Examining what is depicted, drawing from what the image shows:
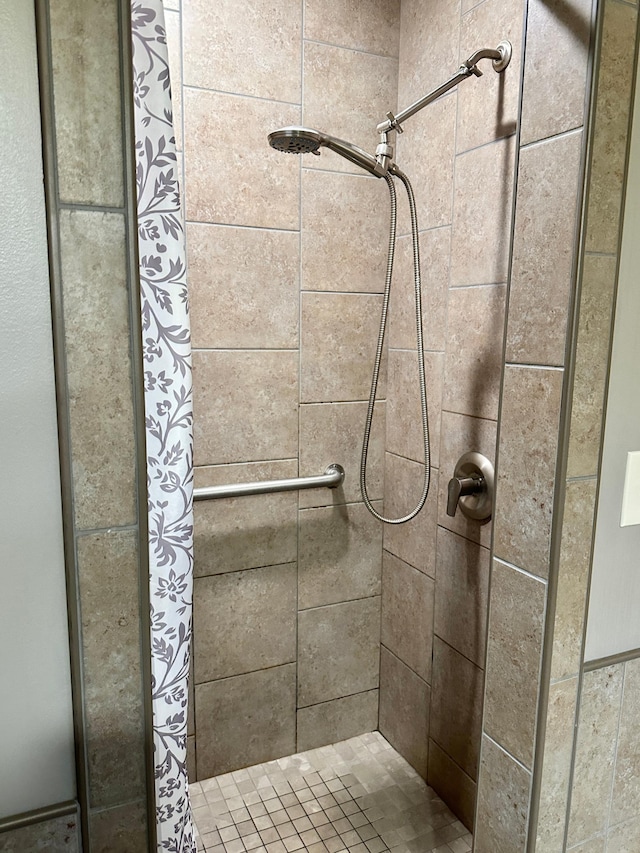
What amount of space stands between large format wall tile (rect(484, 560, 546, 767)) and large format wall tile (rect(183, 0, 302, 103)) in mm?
1295

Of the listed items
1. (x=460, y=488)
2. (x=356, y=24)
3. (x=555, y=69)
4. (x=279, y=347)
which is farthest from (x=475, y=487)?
(x=356, y=24)

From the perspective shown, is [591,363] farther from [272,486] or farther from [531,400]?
[272,486]

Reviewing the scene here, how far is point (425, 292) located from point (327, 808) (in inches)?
56.6

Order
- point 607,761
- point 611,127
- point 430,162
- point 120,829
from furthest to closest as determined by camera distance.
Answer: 1. point 430,162
2. point 607,761
3. point 611,127
4. point 120,829

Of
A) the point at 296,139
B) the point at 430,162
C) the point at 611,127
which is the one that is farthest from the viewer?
the point at 430,162

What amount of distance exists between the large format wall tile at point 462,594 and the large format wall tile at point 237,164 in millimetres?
974

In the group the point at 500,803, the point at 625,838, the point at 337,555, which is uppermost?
the point at 337,555

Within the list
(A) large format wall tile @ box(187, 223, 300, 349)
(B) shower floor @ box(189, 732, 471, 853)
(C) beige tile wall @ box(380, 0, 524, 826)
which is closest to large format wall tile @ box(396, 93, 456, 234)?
(C) beige tile wall @ box(380, 0, 524, 826)

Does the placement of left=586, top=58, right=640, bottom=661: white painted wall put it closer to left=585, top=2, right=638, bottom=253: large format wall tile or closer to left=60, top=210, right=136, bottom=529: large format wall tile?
left=585, top=2, right=638, bottom=253: large format wall tile

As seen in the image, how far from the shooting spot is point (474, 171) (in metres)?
1.47

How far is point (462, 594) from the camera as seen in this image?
160 centimetres

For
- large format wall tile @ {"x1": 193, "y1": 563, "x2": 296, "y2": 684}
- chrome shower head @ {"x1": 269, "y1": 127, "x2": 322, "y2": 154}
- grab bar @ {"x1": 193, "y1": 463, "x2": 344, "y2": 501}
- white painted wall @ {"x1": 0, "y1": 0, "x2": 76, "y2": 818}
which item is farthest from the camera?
large format wall tile @ {"x1": 193, "y1": 563, "x2": 296, "y2": 684}

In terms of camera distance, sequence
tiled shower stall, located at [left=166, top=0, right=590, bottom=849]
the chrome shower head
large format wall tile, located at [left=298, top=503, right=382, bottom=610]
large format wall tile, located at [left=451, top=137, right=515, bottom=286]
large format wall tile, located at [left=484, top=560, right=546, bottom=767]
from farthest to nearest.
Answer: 1. large format wall tile, located at [left=298, top=503, right=382, bottom=610]
2. tiled shower stall, located at [left=166, top=0, right=590, bottom=849]
3. large format wall tile, located at [left=451, top=137, right=515, bottom=286]
4. the chrome shower head
5. large format wall tile, located at [left=484, top=560, right=546, bottom=767]

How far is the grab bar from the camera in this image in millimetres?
1612
